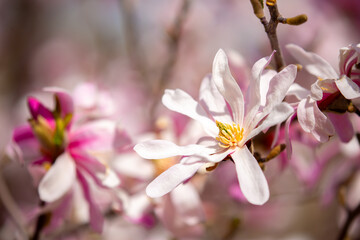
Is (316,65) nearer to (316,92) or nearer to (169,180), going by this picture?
(316,92)

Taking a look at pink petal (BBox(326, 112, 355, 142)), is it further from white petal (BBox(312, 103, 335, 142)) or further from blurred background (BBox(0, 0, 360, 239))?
blurred background (BBox(0, 0, 360, 239))

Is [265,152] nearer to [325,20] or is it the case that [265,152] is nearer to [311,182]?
[311,182]

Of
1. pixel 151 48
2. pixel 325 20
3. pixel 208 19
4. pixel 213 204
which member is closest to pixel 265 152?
pixel 213 204

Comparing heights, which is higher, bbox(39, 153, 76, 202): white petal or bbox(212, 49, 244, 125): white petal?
bbox(212, 49, 244, 125): white petal

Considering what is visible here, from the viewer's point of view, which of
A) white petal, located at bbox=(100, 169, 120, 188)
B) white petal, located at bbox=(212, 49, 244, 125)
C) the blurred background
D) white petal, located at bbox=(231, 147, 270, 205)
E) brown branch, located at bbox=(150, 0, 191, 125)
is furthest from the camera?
the blurred background

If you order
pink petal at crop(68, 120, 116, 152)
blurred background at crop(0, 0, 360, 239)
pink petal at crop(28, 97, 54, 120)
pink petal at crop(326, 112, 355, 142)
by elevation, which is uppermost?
pink petal at crop(28, 97, 54, 120)

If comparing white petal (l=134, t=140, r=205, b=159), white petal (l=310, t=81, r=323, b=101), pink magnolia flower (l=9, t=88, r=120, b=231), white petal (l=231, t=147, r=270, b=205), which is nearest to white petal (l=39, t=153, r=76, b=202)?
pink magnolia flower (l=9, t=88, r=120, b=231)

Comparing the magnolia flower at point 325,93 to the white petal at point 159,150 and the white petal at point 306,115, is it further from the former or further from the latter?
the white petal at point 159,150
